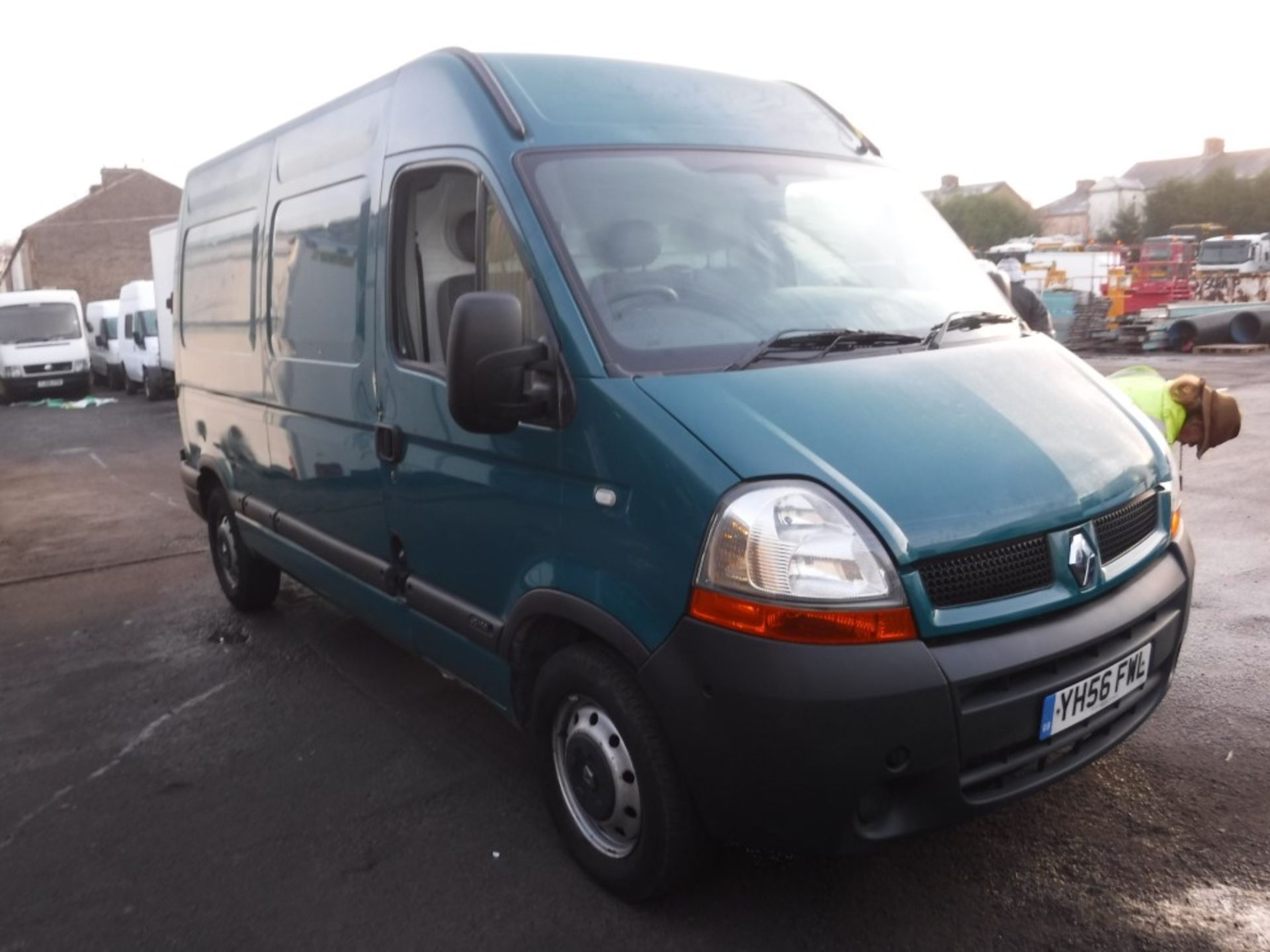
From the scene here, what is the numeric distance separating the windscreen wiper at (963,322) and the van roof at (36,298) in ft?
86.7

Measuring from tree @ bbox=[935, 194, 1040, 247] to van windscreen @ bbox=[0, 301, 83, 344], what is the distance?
2320 inches

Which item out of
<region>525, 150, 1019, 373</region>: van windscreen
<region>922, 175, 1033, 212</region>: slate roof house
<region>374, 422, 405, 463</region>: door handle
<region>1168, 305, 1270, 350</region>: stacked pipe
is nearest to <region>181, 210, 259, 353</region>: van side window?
<region>374, 422, 405, 463</region>: door handle

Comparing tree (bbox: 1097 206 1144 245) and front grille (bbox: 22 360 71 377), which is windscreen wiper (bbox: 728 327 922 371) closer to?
front grille (bbox: 22 360 71 377)

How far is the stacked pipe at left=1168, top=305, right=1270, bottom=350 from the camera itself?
22031 millimetres

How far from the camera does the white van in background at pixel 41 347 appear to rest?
2484 centimetres

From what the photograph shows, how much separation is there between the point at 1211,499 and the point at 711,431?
6692 mm

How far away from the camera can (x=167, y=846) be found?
12.1 feet

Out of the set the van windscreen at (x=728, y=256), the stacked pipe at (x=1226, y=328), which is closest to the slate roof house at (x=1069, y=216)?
the stacked pipe at (x=1226, y=328)

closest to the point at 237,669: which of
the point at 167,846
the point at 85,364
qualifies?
the point at 167,846

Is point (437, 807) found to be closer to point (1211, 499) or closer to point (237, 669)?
point (237, 669)

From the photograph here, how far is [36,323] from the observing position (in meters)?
25.7

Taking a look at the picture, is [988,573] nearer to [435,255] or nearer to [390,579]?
[435,255]

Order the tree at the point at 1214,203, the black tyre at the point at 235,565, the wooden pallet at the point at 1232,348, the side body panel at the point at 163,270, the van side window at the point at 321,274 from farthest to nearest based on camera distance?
the tree at the point at 1214,203
the wooden pallet at the point at 1232,348
the side body panel at the point at 163,270
the black tyre at the point at 235,565
the van side window at the point at 321,274

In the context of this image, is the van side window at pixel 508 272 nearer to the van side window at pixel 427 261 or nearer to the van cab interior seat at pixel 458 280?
the van cab interior seat at pixel 458 280
